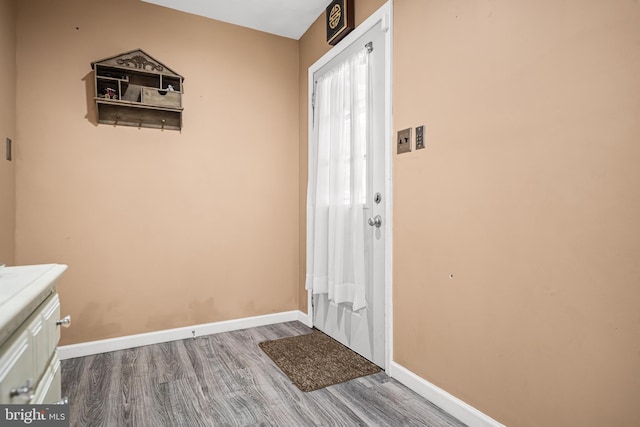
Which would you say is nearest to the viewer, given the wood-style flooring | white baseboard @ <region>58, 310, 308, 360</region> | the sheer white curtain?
the wood-style flooring

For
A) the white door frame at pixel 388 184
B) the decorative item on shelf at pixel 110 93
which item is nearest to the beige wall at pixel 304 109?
the white door frame at pixel 388 184

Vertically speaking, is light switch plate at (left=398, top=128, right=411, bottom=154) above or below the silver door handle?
above

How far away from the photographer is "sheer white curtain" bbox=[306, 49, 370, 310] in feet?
7.64

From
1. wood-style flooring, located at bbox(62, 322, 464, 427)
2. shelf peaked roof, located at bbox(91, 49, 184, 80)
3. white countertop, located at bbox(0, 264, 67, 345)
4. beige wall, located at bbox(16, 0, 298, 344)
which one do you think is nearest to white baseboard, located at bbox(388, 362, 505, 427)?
wood-style flooring, located at bbox(62, 322, 464, 427)

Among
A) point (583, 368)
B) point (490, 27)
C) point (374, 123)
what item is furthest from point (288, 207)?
point (583, 368)

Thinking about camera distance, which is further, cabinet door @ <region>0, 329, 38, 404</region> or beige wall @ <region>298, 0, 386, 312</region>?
beige wall @ <region>298, 0, 386, 312</region>

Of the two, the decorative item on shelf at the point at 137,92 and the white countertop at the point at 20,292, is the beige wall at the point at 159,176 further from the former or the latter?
the white countertop at the point at 20,292

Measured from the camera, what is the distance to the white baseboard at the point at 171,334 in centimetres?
245

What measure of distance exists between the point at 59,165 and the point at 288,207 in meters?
1.74

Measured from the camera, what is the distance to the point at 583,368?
1.23 meters

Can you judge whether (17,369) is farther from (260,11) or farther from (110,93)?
(260,11)

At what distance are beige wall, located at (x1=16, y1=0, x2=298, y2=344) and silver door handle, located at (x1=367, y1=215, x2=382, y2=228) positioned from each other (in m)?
1.19

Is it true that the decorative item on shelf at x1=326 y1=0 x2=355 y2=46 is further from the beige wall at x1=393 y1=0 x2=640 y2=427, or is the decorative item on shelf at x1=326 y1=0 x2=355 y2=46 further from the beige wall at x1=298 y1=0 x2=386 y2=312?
the beige wall at x1=393 y1=0 x2=640 y2=427

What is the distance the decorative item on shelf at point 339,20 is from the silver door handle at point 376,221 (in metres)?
1.33
